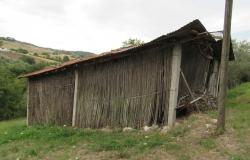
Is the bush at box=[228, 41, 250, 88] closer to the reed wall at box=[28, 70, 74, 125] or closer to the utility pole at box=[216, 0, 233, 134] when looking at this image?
the reed wall at box=[28, 70, 74, 125]

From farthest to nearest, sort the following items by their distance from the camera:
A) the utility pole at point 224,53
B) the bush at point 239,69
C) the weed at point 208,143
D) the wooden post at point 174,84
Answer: the bush at point 239,69 < the wooden post at point 174,84 < the utility pole at point 224,53 < the weed at point 208,143

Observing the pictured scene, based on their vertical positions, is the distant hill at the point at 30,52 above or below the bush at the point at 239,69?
above

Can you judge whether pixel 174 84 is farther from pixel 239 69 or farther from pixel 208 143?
pixel 239 69

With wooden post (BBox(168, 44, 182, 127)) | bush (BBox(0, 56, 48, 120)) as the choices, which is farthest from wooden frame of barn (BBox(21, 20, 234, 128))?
bush (BBox(0, 56, 48, 120))

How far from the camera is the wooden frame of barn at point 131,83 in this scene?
11.4 m

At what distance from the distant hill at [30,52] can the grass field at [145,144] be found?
51.5 meters

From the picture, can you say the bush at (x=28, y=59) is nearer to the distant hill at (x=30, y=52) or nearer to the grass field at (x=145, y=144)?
the distant hill at (x=30, y=52)

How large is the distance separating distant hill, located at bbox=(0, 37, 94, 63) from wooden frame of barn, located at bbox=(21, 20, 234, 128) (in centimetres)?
4837

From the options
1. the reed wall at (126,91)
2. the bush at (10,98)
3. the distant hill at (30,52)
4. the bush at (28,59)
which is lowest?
the bush at (10,98)

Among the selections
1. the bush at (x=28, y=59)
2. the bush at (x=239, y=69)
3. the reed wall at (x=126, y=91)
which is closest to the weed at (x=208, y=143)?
the reed wall at (x=126, y=91)

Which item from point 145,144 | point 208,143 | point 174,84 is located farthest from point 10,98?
point 208,143

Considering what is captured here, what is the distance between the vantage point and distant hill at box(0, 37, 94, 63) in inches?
2712

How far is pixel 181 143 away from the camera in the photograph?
9.25 metres

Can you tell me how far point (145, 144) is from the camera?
9352 mm
